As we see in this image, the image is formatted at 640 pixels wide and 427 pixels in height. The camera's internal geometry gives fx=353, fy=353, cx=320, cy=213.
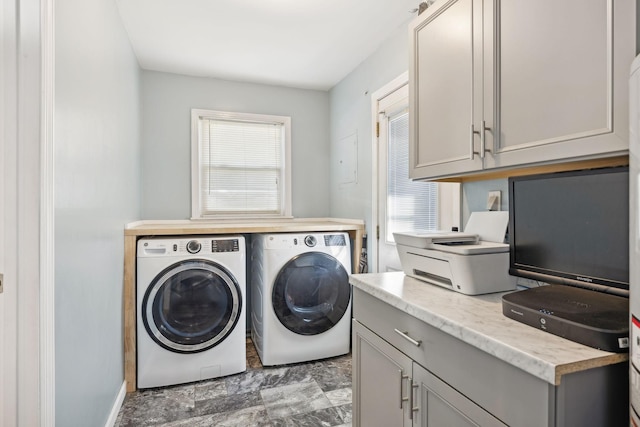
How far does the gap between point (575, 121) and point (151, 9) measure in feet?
7.70

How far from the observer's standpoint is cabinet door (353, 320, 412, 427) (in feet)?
4.08

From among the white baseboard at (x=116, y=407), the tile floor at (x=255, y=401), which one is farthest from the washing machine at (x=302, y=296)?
the white baseboard at (x=116, y=407)

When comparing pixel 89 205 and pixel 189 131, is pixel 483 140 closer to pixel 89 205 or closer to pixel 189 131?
pixel 89 205

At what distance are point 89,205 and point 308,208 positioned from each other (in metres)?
2.21

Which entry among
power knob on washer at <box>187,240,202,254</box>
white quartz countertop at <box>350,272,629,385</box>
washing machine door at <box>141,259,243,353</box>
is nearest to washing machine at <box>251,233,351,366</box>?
washing machine door at <box>141,259,243,353</box>

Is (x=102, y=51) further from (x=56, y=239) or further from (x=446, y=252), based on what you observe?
(x=446, y=252)

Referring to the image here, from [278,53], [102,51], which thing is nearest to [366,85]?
[278,53]

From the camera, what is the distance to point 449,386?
3.37 ft

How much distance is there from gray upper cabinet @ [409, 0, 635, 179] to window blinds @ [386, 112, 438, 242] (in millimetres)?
570

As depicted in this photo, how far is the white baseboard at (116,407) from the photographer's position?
190 centimetres

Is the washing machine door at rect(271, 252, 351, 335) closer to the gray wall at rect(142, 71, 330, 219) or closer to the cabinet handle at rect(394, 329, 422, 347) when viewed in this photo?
the gray wall at rect(142, 71, 330, 219)

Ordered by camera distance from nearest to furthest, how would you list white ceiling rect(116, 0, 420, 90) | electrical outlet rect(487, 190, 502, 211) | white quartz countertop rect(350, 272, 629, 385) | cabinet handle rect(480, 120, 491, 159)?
white quartz countertop rect(350, 272, 629, 385) < cabinet handle rect(480, 120, 491, 159) < electrical outlet rect(487, 190, 502, 211) < white ceiling rect(116, 0, 420, 90)

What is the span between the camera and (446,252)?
4.47ft

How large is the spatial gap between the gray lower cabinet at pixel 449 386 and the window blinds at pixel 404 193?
0.84 metres
